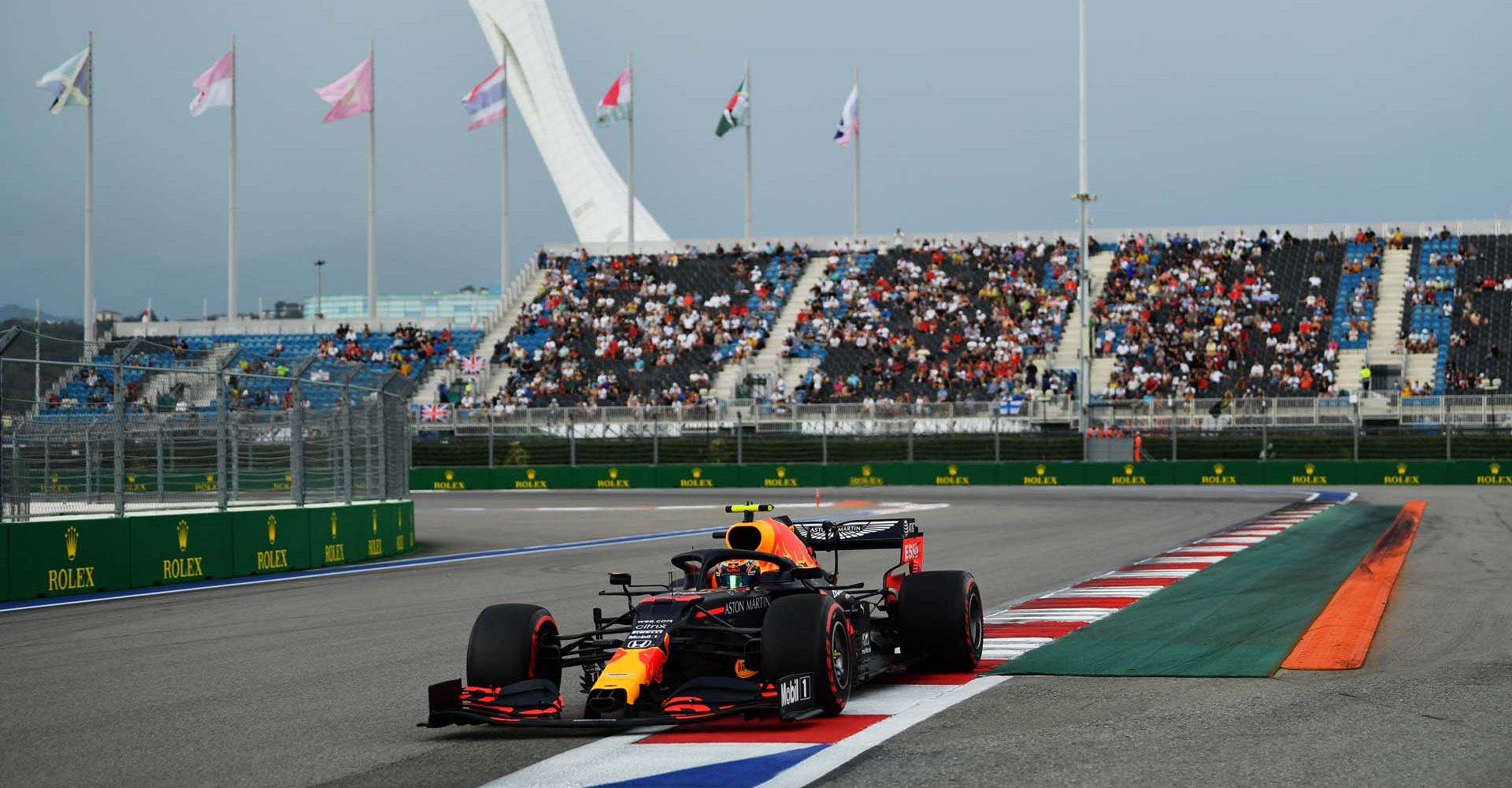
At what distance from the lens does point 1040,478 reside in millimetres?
42250

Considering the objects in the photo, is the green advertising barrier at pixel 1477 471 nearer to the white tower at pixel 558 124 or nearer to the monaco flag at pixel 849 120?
the monaco flag at pixel 849 120

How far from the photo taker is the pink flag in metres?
54.0

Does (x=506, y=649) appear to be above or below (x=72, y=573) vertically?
above

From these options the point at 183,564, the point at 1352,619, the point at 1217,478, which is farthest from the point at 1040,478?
the point at 1352,619

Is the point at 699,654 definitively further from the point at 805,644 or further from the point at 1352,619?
the point at 1352,619

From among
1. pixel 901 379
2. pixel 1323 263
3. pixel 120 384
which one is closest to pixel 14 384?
pixel 120 384

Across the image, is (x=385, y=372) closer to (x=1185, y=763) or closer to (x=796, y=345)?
(x=1185, y=763)

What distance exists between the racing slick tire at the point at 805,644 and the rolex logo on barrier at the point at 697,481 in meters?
35.5

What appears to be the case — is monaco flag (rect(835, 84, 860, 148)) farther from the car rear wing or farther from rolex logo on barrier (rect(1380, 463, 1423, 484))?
the car rear wing

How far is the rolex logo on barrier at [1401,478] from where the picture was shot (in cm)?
4012

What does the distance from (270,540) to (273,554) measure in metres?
0.18

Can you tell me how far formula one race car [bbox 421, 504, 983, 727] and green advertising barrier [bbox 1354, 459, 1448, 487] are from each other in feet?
111

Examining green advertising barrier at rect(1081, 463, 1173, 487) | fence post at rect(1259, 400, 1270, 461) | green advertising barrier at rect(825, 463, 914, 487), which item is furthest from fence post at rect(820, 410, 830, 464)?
fence post at rect(1259, 400, 1270, 461)

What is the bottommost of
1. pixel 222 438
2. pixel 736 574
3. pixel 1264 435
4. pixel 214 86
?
pixel 736 574
